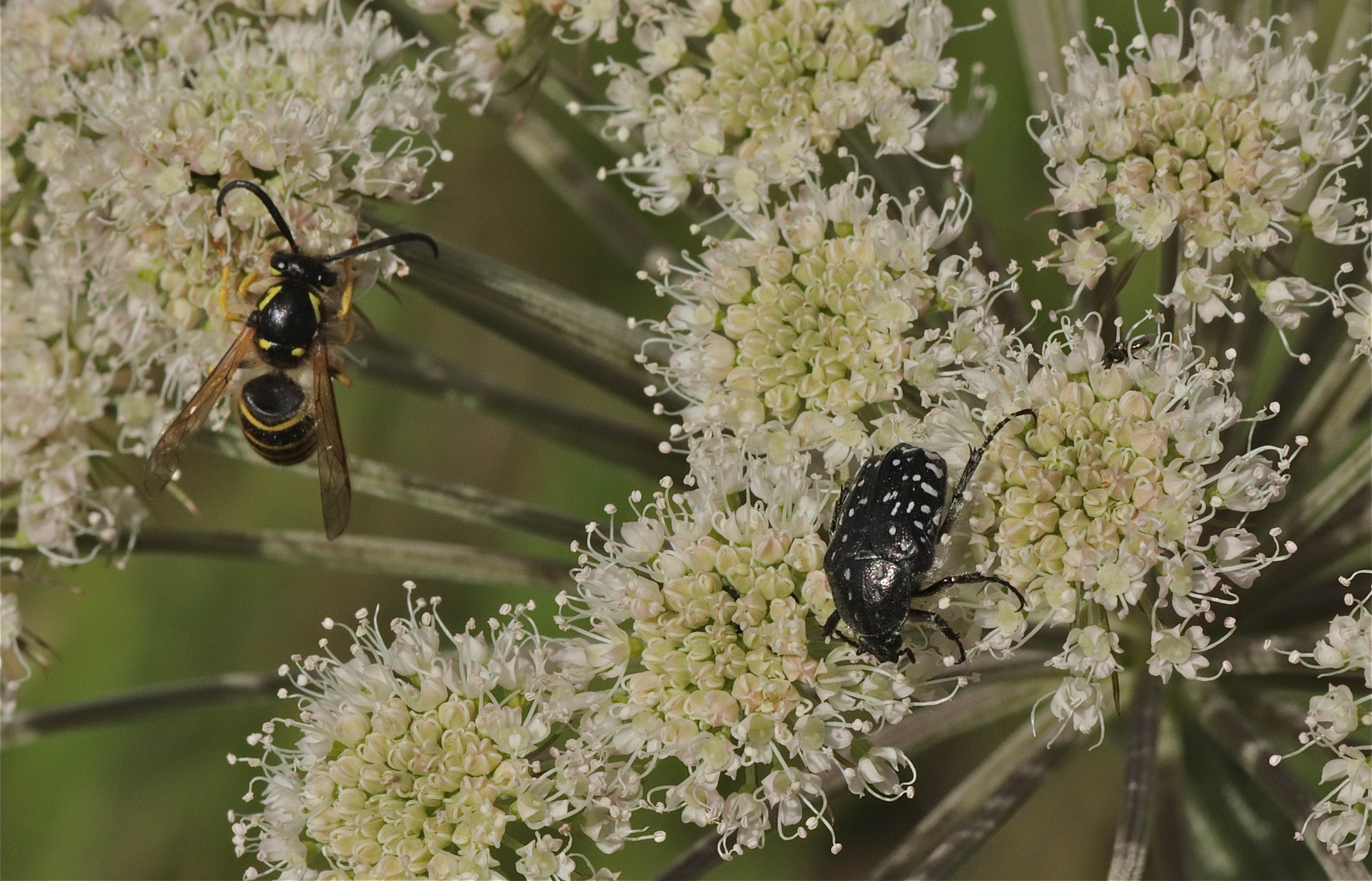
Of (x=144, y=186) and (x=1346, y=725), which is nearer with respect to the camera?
(x=1346, y=725)

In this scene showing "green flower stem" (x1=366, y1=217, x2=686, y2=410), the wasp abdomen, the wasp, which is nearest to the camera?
the wasp

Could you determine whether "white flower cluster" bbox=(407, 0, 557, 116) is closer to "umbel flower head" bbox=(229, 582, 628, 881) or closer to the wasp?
the wasp

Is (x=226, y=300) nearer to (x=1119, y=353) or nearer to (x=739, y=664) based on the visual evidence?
(x=739, y=664)

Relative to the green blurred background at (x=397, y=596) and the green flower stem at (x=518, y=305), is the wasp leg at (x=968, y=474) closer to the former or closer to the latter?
the green flower stem at (x=518, y=305)

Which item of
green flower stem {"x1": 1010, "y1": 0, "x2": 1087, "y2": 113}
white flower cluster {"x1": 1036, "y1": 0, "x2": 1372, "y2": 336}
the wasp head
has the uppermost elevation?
green flower stem {"x1": 1010, "y1": 0, "x2": 1087, "y2": 113}

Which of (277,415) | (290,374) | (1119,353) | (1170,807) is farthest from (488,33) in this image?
(1170,807)

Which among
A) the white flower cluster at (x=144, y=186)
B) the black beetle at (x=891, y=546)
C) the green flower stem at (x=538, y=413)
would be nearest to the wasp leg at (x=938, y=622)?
the black beetle at (x=891, y=546)

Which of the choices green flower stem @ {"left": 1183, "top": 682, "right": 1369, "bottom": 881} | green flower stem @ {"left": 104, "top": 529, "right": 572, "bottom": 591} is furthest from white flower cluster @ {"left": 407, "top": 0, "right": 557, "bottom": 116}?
green flower stem @ {"left": 1183, "top": 682, "right": 1369, "bottom": 881}
